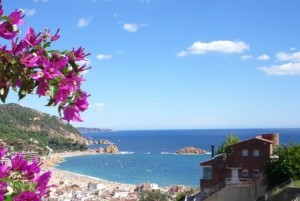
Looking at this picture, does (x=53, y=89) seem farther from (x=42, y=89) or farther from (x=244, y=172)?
(x=244, y=172)

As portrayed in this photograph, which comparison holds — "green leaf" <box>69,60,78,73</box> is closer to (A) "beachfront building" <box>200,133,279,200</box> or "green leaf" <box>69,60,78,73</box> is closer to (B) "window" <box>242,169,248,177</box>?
(A) "beachfront building" <box>200,133,279,200</box>

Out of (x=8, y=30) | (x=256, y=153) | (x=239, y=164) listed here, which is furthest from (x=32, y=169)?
(x=239, y=164)

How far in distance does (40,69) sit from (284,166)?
27074mm

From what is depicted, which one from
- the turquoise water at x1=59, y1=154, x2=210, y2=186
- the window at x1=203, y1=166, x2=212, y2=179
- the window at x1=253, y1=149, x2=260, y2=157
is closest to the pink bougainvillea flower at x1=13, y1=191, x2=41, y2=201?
the window at x1=253, y1=149, x2=260, y2=157

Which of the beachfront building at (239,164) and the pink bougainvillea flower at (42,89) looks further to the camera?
the beachfront building at (239,164)

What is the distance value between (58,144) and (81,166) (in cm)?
5310

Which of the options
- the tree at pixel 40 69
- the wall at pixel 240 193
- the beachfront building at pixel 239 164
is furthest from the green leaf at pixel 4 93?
the beachfront building at pixel 239 164

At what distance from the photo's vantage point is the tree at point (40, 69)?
2.20 m

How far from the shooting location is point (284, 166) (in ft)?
91.0

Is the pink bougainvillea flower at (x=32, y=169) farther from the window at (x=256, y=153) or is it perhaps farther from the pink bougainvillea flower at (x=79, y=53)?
the window at (x=256, y=153)

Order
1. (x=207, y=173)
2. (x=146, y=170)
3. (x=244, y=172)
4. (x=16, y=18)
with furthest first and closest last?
(x=146, y=170), (x=207, y=173), (x=244, y=172), (x=16, y=18)

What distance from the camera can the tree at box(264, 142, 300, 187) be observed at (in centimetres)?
2727

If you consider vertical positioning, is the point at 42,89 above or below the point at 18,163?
above

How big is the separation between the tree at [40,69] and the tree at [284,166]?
26.5 metres
